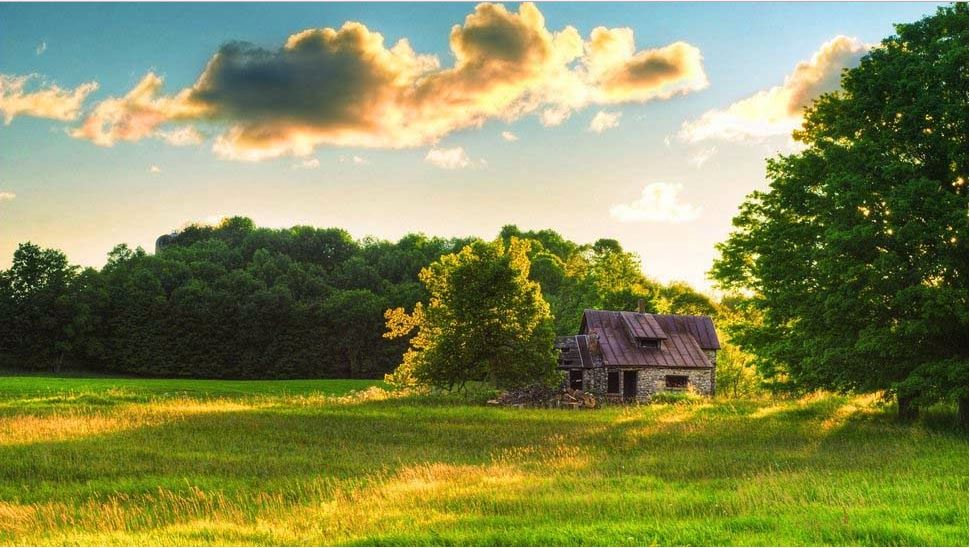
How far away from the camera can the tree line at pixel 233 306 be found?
263 ft

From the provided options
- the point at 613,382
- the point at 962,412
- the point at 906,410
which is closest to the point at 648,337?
the point at 613,382

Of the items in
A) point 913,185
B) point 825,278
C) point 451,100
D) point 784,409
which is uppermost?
point 451,100

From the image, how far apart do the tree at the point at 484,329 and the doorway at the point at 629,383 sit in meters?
9.70

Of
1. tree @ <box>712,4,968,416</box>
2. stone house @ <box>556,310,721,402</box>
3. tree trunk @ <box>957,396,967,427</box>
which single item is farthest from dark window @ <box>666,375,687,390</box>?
tree trunk @ <box>957,396,967,427</box>

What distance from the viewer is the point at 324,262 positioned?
10669 centimetres

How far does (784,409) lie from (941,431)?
10.7 meters

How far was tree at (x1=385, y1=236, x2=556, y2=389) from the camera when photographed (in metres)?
42.8

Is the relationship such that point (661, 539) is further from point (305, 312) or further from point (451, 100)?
point (305, 312)

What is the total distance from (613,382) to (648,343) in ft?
12.9

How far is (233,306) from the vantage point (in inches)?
3450

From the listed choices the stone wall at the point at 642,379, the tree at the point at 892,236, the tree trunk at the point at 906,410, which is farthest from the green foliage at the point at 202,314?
the tree trunk at the point at 906,410

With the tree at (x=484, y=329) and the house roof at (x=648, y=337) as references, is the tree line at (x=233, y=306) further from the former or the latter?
the tree at (x=484, y=329)

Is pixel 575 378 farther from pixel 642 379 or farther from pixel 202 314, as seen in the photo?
pixel 202 314

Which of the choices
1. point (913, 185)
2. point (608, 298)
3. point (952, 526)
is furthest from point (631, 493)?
point (608, 298)
